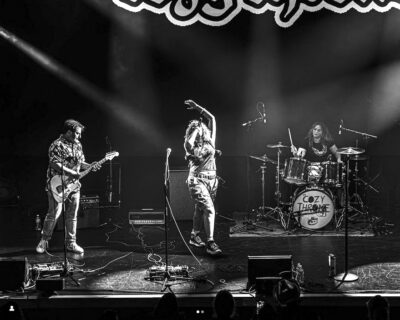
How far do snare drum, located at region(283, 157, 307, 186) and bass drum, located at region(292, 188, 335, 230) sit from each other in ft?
0.90

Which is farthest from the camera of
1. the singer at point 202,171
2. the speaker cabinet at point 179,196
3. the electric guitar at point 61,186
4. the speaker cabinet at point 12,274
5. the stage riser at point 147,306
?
the speaker cabinet at point 179,196

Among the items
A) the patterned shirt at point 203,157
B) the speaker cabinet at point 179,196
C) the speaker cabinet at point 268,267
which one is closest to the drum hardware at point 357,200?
the speaker cabinet at point 179,196

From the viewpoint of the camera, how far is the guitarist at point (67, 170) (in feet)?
32.6

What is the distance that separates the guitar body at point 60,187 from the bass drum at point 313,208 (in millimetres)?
4144

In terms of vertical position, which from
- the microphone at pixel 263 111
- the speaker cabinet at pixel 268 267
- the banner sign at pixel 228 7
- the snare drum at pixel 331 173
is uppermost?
the banner sign at pixel 228 7

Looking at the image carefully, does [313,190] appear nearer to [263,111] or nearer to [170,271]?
[263,111]

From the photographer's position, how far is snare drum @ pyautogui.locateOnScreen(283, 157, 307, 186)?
11773 mm

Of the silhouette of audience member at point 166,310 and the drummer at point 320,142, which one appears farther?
the drummer at point 320,142

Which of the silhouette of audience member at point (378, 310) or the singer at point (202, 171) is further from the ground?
the singer at point (202, 171)

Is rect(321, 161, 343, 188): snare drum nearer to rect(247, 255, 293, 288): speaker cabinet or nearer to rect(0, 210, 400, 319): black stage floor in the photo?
rect(0, 210, 400, 319): black stage floor

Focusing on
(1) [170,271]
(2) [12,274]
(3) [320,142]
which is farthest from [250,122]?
(2) [12,274]

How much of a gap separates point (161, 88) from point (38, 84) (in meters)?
2.61

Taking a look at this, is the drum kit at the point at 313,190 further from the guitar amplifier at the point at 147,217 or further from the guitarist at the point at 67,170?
the guitarist at the point at 67,170

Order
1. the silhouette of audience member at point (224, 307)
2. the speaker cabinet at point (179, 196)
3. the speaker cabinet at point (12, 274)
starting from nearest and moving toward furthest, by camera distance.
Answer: the silhouette of audience member at point (224, 307), the speaker cabinet at point (12, 274), the speaker cabinet at point (179, 196)
